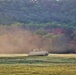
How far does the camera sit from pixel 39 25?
64000 millimetres

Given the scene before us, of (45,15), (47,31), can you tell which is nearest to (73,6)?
(45,15)

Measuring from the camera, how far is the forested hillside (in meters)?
58.0

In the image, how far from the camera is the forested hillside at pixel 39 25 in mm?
58000

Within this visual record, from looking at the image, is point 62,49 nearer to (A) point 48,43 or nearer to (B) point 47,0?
(A) point 48,43

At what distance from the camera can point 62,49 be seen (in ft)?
180

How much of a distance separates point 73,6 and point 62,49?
21287mm

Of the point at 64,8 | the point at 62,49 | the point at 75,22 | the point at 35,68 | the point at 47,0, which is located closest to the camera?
the point at 35,68

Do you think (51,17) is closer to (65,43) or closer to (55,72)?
(65,43)

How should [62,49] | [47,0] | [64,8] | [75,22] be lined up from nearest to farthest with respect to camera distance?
[62,49] < [75,22] < [64,8] < [47,0]

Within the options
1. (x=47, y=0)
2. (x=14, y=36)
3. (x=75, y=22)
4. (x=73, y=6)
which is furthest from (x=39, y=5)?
(x=14, y=36)

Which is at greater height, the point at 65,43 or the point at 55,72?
the point at 55,72

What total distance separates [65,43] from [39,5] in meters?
22.5

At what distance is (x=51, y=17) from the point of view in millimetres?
69750

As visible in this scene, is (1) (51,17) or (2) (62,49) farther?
(1) (51,17)
